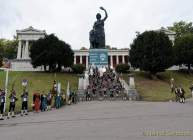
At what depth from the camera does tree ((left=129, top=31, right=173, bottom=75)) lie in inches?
2363

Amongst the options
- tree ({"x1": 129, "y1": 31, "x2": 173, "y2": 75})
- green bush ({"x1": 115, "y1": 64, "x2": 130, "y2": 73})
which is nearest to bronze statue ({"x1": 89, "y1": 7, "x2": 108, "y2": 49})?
tree ({"x1": 129, "y1": 31, "x2": 173, "y2": 75})

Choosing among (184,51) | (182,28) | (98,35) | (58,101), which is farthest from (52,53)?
(182,28)

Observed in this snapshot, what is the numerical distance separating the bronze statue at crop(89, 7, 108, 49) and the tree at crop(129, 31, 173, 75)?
8.98 m

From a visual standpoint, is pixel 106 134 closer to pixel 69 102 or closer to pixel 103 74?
pixel 69 102

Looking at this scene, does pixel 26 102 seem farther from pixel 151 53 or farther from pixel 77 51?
pixel 77 51

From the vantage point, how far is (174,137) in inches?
427

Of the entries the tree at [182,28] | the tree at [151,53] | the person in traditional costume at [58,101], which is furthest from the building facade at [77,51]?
the person in traditional costume at [58,101]

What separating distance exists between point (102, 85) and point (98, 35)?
1809 centimetres

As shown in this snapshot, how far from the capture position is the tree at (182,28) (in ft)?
307

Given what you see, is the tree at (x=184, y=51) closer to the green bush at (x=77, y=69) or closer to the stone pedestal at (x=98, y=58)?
the green bush at (x=77, y=69)

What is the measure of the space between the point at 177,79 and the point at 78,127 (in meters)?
51.6

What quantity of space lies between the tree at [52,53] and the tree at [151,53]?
13002 millimetres

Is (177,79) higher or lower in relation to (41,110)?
higher

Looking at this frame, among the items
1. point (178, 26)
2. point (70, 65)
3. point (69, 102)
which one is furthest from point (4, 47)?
point (69, 102)
